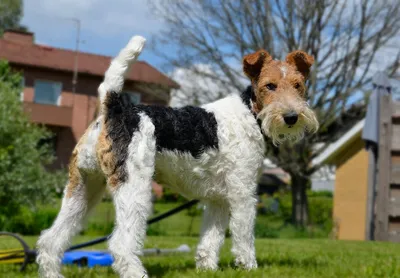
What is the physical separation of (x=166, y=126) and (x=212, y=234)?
3.86 ft

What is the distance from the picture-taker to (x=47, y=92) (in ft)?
116

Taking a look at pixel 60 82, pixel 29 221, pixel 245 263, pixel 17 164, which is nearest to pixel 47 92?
pixel 60 82

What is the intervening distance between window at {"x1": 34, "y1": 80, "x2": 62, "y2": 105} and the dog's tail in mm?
31933

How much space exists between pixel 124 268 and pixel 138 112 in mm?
1205

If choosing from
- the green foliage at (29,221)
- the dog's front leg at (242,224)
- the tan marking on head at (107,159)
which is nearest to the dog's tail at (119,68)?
the tan marking on head at (107,159)

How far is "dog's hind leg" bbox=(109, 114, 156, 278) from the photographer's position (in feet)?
12.6

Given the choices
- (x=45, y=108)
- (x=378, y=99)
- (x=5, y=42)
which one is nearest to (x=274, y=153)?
(x=378, y=99)

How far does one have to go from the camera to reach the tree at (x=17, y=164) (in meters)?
18.8

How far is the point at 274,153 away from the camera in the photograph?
22469 millimetres

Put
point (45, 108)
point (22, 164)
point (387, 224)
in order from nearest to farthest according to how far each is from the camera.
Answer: point (387, 224), point (22, 164), point (45, 108)

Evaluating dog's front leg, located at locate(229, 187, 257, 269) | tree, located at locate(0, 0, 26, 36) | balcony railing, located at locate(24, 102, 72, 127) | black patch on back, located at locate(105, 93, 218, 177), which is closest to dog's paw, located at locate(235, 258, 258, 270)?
dog's front leg, located at locate(229, 187, 257, 269)

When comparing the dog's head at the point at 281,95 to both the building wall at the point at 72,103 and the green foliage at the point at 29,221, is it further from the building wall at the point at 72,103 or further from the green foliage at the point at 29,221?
the building wall at the point at 72,103

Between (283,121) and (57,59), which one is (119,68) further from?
(57,59)

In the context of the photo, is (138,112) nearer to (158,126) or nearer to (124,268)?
(158,126)
